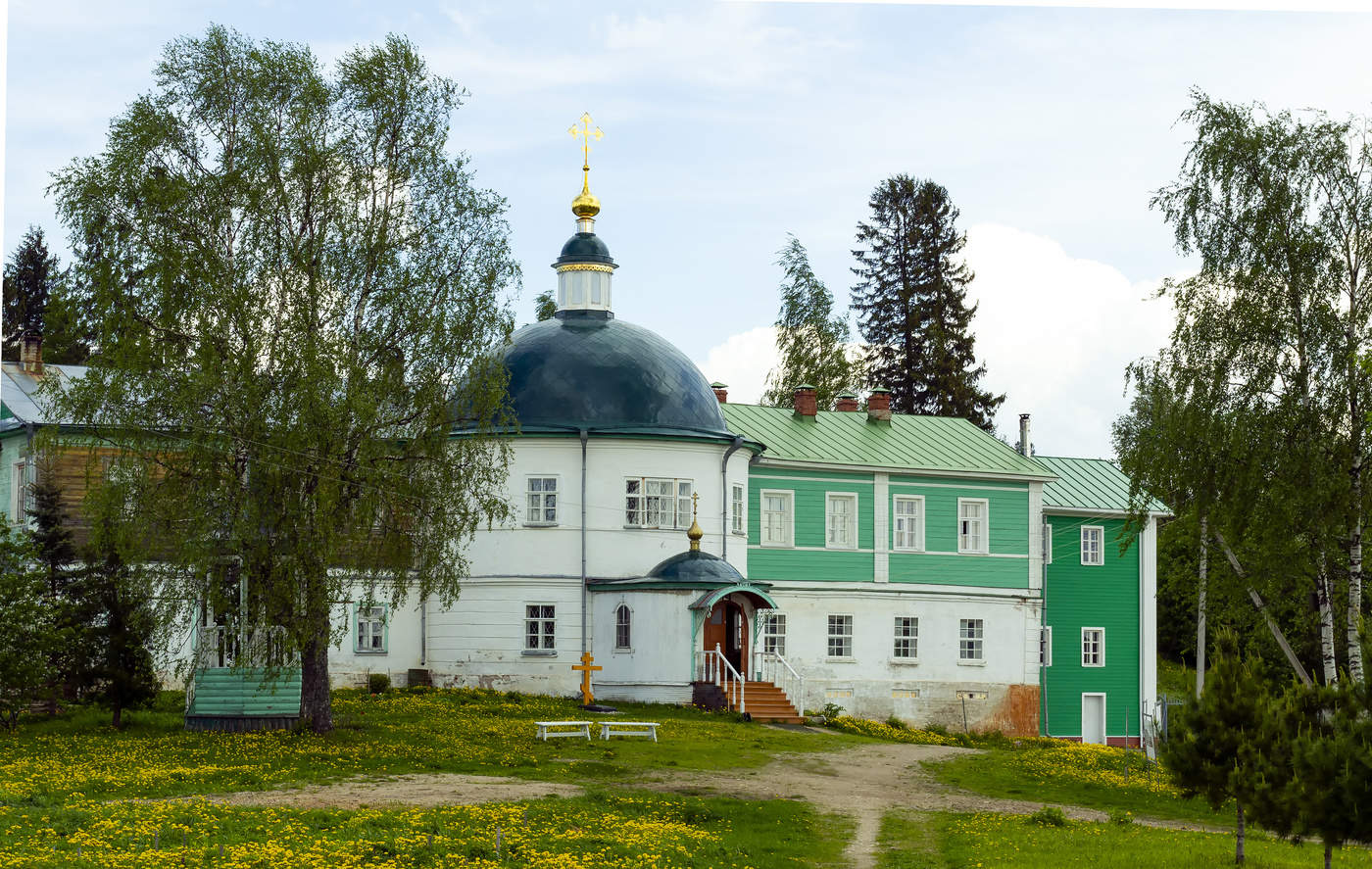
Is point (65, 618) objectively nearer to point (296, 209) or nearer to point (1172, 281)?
point (296, 209)

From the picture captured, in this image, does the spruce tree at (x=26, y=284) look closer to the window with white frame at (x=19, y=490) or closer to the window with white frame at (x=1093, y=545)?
the window with white frame at (x=19, y=490)

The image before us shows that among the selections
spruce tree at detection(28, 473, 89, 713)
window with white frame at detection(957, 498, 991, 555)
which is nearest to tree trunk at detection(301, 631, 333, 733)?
spruce tree at detection(28, 473, 89, 713)

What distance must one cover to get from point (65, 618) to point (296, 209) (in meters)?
7.64

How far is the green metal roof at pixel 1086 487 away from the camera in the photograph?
135 feet

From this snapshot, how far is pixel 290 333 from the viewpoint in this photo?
23.4 metres

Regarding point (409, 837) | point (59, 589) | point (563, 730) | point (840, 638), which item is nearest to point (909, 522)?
point (840, 638)

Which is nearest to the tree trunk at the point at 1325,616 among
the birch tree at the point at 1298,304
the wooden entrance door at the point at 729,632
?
the birch tree at the point at 1298,304

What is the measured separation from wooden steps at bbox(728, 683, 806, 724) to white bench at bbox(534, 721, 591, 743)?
5225 mm

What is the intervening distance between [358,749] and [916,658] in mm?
17934

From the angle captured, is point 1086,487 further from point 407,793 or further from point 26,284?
point 26,284

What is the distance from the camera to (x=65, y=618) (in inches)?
1017

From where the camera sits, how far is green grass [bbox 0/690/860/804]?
20.0 m

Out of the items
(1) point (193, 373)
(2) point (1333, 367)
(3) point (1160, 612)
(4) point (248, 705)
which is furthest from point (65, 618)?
(3) point (1160, 612)

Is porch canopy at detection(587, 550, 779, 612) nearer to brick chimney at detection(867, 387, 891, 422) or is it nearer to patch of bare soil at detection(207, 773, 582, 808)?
brick chimney at detection(867, 387, 891, 422)
